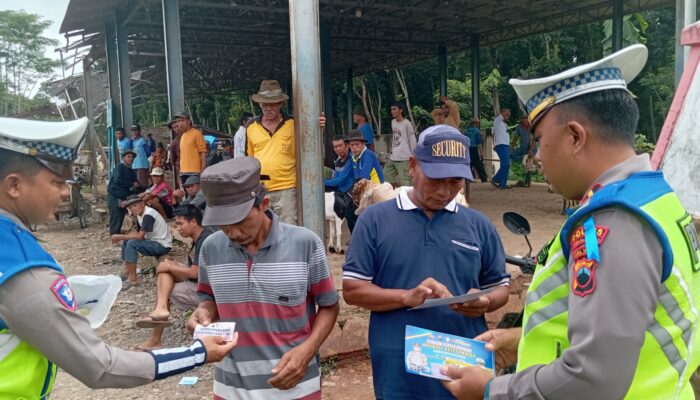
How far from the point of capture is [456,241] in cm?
225

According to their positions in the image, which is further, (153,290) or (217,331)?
(153,290)

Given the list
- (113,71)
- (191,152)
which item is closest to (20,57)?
(113,71)

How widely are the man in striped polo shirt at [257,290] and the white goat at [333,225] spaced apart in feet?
17.7

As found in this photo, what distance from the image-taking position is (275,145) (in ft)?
19.7

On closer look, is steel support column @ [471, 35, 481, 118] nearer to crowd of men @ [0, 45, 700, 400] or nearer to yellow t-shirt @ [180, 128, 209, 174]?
yellow t-shirt @ [180, 128, 209, 174]

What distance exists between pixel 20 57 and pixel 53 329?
54.9 meters

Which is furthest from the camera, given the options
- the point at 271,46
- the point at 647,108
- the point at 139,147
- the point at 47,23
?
the point at 47,23

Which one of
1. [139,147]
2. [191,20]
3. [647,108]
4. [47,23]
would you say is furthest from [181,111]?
[47,23]

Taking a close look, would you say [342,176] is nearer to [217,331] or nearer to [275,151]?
[275,151]

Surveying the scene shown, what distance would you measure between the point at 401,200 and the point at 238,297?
0.84 meters

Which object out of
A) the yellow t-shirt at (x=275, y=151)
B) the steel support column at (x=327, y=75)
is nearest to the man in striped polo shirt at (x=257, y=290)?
the yellow t-shirt at (x=275, y=151)

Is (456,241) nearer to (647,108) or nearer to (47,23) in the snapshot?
(647,108)

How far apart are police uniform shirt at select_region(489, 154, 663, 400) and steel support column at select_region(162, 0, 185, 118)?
938cm

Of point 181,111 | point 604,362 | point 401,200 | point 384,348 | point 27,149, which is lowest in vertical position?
point 384,348
